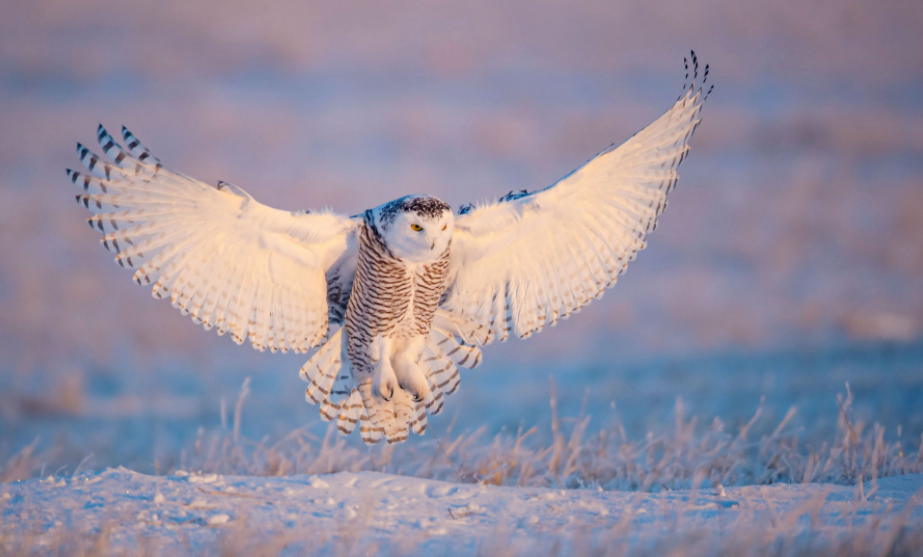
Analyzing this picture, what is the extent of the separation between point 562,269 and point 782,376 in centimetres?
504

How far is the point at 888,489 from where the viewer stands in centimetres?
347

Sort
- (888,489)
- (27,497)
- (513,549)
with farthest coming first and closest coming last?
1. (888,489)
2. (27,497)
3. (513,549)

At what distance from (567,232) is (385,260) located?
97cm

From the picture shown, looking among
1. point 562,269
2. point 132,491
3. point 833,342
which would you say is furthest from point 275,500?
point 833,342

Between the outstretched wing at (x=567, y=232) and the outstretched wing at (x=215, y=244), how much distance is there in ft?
2.30

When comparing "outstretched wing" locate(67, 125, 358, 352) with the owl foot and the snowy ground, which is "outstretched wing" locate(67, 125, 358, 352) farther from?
the snowy ground

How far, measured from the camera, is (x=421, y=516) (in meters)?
2.99

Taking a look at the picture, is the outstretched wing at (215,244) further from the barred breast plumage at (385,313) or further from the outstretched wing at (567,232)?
the outstretched wing at (567,232)

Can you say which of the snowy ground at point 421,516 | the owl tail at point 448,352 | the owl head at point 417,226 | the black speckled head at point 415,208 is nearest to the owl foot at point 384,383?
the owl tail at point 448,352

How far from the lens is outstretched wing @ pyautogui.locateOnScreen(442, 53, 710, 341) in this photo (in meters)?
3.78

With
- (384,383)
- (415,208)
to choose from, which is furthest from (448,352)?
(415,208)

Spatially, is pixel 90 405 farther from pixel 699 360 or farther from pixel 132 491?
pixel 699 360

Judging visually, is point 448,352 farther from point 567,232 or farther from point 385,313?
point 567,232

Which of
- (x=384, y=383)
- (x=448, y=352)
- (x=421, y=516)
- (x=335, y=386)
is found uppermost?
(x=448, y=352)
